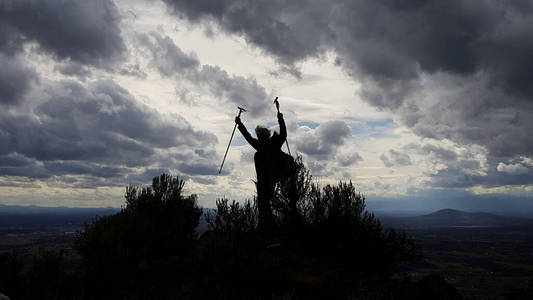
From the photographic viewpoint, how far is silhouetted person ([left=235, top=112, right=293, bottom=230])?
941 centimetres

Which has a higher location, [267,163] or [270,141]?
[270,141]

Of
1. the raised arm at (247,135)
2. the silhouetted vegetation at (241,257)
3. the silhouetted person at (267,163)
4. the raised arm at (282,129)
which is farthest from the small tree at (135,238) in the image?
the raised arm at (282,129)

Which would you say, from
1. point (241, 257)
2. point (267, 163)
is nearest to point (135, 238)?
point (241, 257)

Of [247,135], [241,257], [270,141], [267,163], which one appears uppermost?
[247,135]

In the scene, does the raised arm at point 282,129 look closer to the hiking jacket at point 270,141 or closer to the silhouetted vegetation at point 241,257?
the hiking jacket at point 270,141

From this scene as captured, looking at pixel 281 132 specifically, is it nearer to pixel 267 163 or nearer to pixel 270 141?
pixel 270 141

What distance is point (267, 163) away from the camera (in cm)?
954

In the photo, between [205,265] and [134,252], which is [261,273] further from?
[134,252]

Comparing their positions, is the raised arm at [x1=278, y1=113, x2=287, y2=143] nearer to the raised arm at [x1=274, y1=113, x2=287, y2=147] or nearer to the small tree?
the raised arm at [x1=274, y1=113, x2=287, y2=147]

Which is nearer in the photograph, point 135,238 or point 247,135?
point 135,238

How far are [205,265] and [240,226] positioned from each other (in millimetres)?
2411

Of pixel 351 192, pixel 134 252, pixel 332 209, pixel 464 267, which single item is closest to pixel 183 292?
pixel 134 252

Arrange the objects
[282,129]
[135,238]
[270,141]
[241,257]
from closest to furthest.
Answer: [241,257], [135,238], [270,141], [282,129]

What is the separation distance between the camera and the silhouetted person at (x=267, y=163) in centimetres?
941
